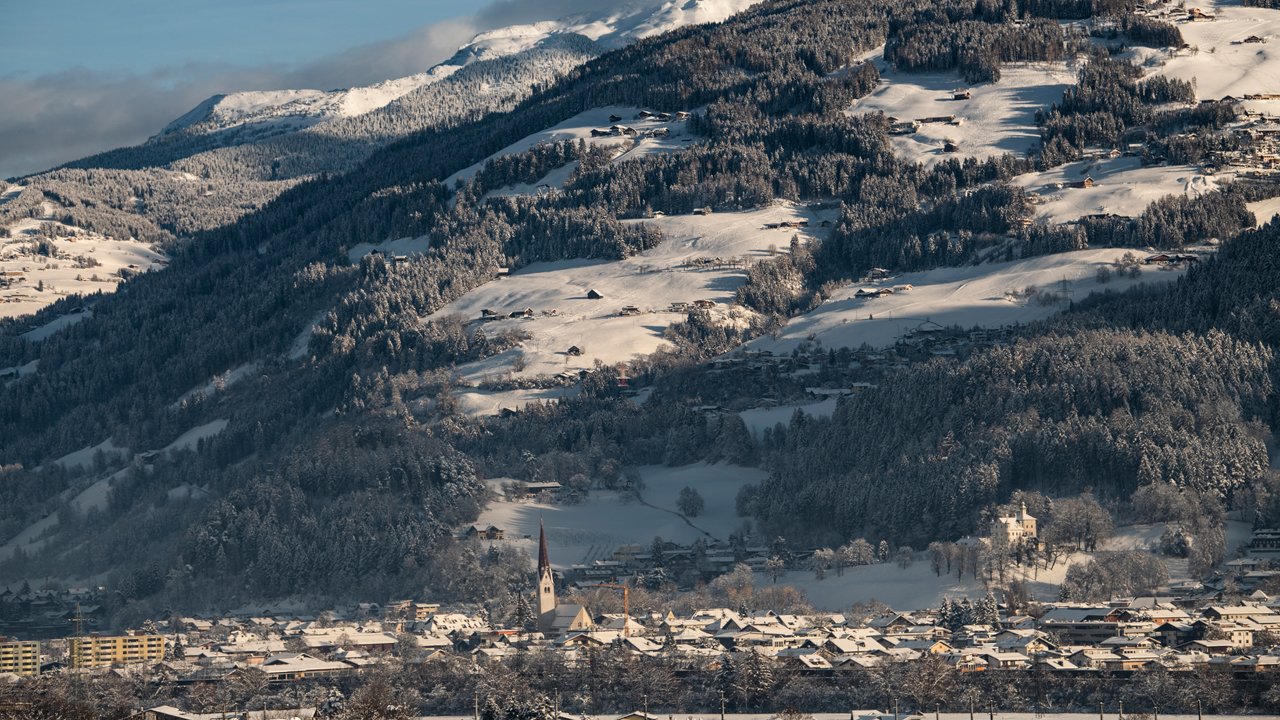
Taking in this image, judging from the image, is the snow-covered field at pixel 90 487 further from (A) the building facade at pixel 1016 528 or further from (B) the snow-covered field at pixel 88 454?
(A) the building facade at pixel 1016 528

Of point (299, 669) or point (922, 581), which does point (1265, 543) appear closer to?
point (922, 581)

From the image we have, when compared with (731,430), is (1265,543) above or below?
below

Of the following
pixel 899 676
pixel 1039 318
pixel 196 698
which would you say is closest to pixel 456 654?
pixel 196 698

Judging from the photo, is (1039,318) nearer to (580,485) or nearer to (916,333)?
(916,333)

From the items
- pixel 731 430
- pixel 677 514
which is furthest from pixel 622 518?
pixel 731 430

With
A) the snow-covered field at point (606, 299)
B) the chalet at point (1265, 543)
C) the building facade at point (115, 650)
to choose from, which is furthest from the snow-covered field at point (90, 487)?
the chalet at point (1265, 543)

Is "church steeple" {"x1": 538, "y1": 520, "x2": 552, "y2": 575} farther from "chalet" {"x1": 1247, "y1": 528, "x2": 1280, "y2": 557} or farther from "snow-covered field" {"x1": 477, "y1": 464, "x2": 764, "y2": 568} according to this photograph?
"chalet" {"x1": 1247, "y1": 528, "x2": 1280, "y2": 557}
